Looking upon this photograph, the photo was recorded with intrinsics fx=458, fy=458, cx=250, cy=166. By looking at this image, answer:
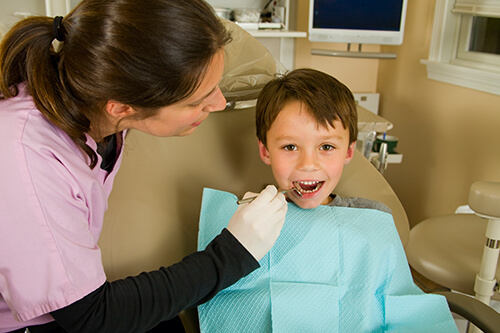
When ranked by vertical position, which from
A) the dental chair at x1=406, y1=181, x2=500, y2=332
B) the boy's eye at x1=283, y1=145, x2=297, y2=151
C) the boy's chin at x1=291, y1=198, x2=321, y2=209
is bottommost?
the dental chair at x1=406, y1=181, x2=500, y2=332

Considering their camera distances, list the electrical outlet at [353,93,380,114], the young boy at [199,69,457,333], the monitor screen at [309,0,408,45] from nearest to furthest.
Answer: the young boy at [199,69,457,333] < the monitor screen at [309,0,408,45] < the electrical outlet at [353,93,380,114]

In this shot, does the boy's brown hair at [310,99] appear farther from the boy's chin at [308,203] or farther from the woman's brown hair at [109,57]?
the woman's brown hair at [109,57]

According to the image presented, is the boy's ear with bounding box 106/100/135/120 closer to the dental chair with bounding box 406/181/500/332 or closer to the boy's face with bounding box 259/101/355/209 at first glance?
the boy's face with bounding box 259/101/355/209

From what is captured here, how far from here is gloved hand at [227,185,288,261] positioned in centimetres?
89

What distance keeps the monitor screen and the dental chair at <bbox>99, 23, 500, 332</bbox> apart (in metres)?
1.21

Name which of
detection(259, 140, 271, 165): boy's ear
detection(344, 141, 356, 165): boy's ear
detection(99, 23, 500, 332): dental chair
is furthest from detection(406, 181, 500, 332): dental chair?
detection(259, 140, 271, 165): boy's ear

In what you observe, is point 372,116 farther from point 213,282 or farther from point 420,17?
point 213,282

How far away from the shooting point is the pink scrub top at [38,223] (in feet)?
2.32

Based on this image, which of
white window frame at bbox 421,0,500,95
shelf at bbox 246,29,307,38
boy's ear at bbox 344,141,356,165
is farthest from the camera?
shelf at bbox 246,29,307,38

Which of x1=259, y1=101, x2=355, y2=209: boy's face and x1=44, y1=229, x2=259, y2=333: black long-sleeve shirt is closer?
x1=44, y1=229, x2=259, y2=333: black long-sleeve shirt

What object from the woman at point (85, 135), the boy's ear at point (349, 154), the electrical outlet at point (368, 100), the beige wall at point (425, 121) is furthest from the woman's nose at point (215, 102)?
the electrical outlet at point (368, 100)

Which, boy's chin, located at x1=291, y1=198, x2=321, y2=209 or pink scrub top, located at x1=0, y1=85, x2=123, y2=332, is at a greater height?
pink scrub top, located at x1=0, y1=85, x2=123, y2=332

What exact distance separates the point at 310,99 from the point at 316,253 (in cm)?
36

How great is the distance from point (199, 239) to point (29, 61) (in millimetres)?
515
